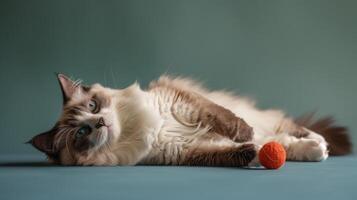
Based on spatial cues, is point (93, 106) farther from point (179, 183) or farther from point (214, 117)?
point (179, 183)

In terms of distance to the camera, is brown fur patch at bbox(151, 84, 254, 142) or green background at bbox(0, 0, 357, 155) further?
green background at bbox(0, 0, 357, 155)

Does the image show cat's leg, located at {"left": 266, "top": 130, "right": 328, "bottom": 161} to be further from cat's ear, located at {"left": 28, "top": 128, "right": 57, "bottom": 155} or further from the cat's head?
cat's ear, located at {"left": 28, "top": 128, "right": 57, "bottom": 155}

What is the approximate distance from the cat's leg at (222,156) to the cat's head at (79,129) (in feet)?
1.10

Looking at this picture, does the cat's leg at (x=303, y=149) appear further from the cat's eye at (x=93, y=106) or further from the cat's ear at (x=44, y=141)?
the cat's ear at (x=44, y=141)

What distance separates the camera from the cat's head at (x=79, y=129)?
216 centimetres

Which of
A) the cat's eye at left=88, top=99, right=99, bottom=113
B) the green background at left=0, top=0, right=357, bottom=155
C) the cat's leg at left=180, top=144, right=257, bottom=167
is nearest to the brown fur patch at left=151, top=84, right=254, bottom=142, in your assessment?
the cat's leg at left=180, top=144, right=257, bottom=167

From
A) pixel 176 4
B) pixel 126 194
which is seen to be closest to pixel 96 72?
pixel 176 4

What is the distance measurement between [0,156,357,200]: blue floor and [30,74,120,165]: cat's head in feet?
0.34

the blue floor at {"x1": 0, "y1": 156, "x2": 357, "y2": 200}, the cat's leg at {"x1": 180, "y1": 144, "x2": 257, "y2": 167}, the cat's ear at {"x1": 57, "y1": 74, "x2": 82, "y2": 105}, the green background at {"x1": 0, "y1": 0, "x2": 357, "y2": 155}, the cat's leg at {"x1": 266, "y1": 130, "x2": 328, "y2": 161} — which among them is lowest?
the blue floor at {"x1": 0, "y1": 156, "x2": 357, "y2": 200}

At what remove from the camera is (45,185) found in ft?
5.45

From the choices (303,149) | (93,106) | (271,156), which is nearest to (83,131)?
(93,106)

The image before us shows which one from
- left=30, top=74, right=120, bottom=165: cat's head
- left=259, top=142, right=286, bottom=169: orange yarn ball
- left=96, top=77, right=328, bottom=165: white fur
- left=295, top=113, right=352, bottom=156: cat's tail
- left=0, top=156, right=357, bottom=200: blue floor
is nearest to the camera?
left=0, top=156, right=357, bottom=200: blue floor

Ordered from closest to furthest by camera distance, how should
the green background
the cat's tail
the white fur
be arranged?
the white fur → the cat's tail → the green background

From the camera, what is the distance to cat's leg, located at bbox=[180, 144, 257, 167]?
202 cm
